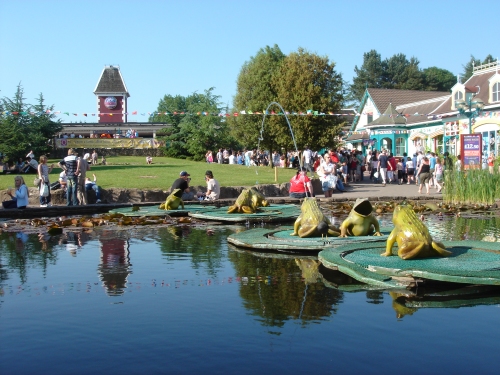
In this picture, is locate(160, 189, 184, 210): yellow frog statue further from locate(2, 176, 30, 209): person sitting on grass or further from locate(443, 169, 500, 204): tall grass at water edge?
locate(443, 169, 500, 204): tall grass at water edge

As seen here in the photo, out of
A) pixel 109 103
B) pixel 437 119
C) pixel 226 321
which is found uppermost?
pixel 109 103

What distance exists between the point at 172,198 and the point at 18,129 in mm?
24698

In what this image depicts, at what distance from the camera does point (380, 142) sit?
53656 millimetres

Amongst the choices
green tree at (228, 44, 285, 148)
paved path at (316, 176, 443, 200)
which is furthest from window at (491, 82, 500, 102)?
green tree at (228, 44, 285, 148)

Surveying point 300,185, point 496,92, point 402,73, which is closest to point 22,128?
point 300,185

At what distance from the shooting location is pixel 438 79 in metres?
106

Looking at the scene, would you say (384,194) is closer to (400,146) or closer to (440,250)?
(440,250)

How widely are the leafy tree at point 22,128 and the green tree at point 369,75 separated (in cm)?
7351

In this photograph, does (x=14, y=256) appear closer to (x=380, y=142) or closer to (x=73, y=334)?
(x=73, y=334)

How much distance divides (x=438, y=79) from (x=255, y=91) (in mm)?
62996

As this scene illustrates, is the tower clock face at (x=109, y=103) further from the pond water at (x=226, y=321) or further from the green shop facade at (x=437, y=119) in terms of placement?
the pond water at (x=226, y=321)

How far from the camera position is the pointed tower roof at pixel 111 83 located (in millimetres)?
95438

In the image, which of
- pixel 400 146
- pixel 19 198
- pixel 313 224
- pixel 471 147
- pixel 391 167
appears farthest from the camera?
pixel 400 146

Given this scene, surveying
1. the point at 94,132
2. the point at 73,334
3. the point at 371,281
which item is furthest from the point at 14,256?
the point at 94,132
